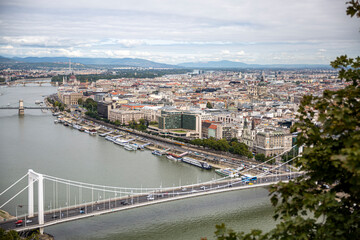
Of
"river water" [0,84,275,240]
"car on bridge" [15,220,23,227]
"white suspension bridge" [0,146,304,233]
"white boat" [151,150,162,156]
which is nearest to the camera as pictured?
"car on bridge" [15,220,23,227]

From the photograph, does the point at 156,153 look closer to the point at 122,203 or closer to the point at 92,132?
the point at 92,132

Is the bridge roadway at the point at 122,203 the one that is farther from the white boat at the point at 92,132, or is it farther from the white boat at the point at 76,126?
the white boat at the point at 76,126

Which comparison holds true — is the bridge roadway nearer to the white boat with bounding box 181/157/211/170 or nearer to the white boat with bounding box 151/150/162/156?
the white boat with bounding box 181/157/211/170

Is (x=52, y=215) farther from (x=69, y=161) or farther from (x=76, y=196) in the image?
(x=69, y=161)

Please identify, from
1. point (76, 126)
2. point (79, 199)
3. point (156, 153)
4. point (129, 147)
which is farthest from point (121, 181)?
point (76, 126)

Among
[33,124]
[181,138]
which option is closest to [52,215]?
[181,138]

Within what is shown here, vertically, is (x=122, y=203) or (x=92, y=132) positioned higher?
(x=122, y=203)

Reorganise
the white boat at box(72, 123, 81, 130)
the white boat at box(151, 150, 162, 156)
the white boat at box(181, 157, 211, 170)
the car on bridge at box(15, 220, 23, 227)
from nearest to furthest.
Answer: the car on bridge at box(15, 220, 23, 227)
the white boat at box(181, 157, 211, 170)
the white boat at box(151, 150, 162, 156)
the white boat at box(72, 123, 81, 130)

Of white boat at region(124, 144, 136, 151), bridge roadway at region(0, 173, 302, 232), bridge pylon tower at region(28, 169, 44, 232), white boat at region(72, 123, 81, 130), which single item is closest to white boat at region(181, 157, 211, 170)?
white boat at region(124, 144, 136, 151)
